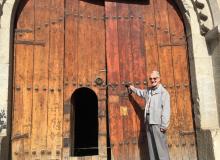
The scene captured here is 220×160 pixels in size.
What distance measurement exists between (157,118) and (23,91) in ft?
5.94

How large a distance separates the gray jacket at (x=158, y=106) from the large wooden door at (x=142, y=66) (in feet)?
1.34

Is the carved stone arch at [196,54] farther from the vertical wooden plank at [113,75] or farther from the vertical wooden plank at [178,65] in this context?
the vertical wooden plank at [113,75]

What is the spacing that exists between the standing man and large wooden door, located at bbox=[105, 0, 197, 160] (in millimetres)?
343

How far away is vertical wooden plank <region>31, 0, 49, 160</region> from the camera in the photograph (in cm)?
409

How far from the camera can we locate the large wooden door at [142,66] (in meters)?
4.32

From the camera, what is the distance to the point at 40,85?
424cm

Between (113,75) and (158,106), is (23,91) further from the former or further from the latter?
(158,106)

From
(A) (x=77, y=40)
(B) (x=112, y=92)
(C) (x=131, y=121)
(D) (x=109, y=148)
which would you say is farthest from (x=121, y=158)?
(A) (x=77, y=40)

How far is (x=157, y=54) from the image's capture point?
15.2 ft

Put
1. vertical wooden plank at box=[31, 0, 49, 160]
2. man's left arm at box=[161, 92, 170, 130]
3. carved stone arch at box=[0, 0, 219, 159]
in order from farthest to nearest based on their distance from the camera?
vertical wooden plank at box=[31, 0, 49, 160]
carved stone arch at box=[0, 0, 219, 159]
man's left arm at box=[161, 92, 170, 130]

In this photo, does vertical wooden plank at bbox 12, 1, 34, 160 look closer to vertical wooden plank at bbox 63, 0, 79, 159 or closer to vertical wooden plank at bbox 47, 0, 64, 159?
vertical wooden plank at bbox 47, 0, 64, 159

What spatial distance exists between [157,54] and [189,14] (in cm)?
76

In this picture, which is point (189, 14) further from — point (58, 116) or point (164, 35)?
point (58, 116)

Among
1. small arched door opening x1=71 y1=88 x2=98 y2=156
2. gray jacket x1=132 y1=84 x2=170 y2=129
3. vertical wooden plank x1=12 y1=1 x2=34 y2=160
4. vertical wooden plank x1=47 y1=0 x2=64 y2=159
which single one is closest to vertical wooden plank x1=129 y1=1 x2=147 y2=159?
gray jacket x1=132 y1=84 x2=170 y2=129
